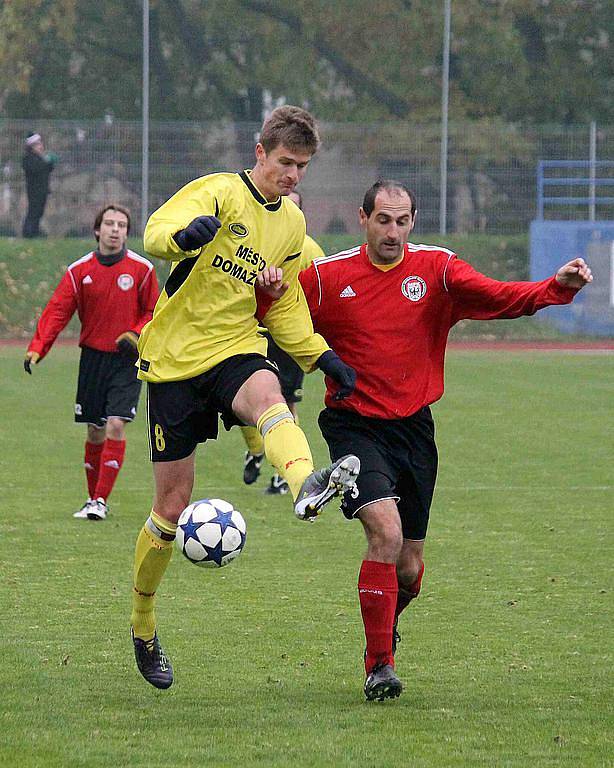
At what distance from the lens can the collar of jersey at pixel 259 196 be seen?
559cm

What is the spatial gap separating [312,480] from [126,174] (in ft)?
72.5

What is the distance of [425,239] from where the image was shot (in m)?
27.0

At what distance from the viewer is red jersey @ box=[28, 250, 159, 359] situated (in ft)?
31.7

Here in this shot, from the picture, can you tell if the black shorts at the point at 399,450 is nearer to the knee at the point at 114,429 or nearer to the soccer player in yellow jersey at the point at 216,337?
the soccer player in yellow jersey at the point at 216,337

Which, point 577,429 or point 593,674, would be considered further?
point 577,429

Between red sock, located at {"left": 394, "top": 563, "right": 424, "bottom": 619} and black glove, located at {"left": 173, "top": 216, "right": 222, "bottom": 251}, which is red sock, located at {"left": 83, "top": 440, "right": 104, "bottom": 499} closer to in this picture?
red sock, located at {"left": 394, "top": 563, "right": 424, "bottom": 619}

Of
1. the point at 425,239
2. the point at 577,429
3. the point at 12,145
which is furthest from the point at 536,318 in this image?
the point at 577,429

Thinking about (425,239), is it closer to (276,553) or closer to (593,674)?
(276,553)

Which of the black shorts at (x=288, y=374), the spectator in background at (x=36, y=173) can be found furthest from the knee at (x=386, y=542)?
the spectator in background at (x=36, y=173)

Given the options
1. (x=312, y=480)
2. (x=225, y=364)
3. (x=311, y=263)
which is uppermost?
(x=311, y=263)

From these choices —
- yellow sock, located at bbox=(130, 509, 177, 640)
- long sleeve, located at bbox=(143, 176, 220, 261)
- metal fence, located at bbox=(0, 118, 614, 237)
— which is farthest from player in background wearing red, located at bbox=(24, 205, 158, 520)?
metal fence, located at bbox=(0, 118, 614, 237)

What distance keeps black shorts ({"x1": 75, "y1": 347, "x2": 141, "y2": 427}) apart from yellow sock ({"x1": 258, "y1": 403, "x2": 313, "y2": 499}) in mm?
4472

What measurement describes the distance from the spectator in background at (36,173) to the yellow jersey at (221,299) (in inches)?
833

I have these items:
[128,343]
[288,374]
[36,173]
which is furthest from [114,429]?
[36,173]
